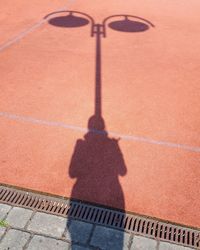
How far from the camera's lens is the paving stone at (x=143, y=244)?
13.2 feet

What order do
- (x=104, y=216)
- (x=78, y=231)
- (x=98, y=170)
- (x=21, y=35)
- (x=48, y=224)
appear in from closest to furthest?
(x=78, y=231) → (x=48, y=224) → (x=104, y=216) → (x=98, y=170) → (x=21, y=35)

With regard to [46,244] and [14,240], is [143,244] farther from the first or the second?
[14,240]

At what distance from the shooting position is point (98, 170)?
5.21m

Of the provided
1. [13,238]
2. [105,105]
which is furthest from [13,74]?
[13,238]

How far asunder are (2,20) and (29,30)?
1612mm

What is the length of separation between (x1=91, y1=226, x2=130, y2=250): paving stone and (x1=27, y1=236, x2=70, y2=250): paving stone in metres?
0.38

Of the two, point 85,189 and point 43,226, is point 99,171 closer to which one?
point 85,189

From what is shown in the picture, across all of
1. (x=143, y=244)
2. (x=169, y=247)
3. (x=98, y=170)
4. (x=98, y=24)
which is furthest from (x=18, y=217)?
(x=98, y=24)

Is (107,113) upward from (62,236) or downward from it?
upward

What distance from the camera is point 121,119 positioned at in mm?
6551

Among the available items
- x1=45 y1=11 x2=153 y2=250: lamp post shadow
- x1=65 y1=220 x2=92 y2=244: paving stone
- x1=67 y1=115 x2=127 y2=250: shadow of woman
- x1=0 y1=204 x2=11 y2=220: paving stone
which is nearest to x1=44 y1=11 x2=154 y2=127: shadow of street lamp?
x1=45 y1=11 x2=153 y2=250: lamp post shadow

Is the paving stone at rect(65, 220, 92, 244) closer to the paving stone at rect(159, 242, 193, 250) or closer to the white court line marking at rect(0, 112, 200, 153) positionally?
the paving stone at rect(159, 242, 193, 250)

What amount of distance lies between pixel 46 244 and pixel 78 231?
0.44m

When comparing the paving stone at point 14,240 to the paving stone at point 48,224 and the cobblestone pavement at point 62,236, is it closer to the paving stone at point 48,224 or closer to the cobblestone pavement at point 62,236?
the cobblestone pavement at point 62,236
